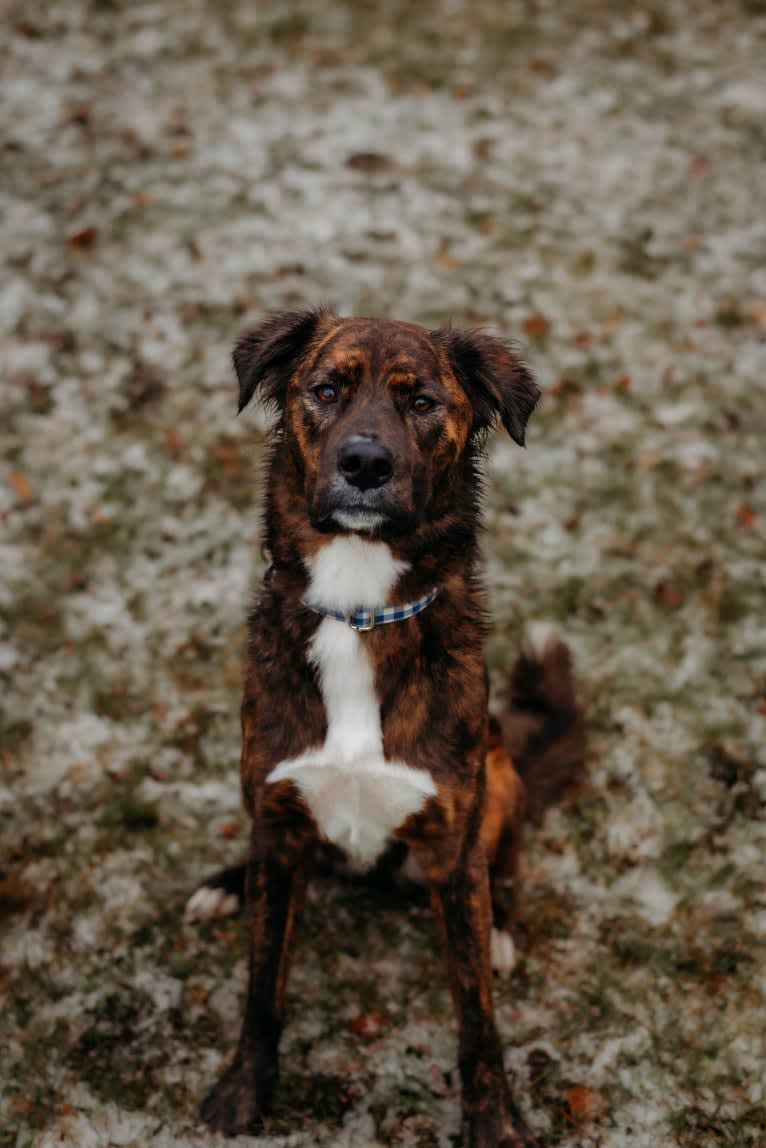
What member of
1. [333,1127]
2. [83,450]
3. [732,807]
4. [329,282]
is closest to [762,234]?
[329,282]

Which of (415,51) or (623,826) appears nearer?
(623,826)

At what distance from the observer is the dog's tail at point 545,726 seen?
12.2 ft

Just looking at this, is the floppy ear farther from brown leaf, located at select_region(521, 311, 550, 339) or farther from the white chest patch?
brown leaf, located at select_region(521, 311, 550, 339)

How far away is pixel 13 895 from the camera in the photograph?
3553 mm

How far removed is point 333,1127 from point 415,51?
21.5 feet

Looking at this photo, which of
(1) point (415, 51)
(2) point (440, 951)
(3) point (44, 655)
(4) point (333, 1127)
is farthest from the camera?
(1) point (415, 51)

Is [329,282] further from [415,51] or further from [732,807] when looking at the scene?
[732,807]

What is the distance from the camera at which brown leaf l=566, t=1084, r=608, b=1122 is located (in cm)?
309

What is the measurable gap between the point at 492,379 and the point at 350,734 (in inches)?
41.0

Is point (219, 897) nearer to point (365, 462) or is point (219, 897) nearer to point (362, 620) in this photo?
point (362, 620)

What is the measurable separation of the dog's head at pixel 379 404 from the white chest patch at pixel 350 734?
168 millimetres

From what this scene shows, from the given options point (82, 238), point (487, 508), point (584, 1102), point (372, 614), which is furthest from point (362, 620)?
point (82, 238)

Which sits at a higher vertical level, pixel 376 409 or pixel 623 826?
pixel 376 409

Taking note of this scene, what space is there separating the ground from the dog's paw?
0.06 m
